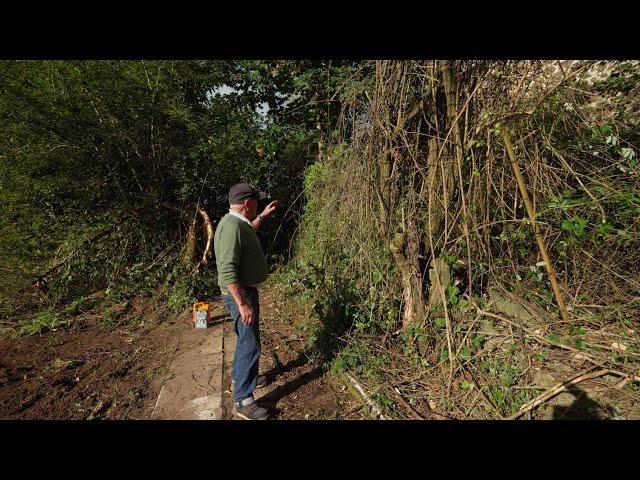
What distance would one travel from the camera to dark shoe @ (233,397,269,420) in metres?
2.52

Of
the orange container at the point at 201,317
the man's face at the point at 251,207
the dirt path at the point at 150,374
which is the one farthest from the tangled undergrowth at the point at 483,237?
the orange container at the point at 201,317

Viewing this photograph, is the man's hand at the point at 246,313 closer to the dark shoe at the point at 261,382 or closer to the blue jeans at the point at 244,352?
the blue jeans at the point at 244,352

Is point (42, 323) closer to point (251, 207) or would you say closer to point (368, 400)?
point (251, 207)

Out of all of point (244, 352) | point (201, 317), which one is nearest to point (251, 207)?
point (244, 352)

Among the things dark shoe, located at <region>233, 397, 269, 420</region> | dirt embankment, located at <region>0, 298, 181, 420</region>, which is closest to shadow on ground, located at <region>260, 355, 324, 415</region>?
dark shoe, located at <region>233, 397, 269, 420</region>

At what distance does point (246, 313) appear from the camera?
2.42 m

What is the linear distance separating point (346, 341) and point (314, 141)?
473 centimetres

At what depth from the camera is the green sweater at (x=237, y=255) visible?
2344 millimetres

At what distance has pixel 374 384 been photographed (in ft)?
9.29

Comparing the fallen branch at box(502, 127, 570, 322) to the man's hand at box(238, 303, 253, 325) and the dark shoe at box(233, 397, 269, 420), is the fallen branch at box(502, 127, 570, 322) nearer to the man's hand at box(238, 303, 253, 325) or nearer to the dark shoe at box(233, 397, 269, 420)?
the man's hand at box(238, 303, 253, 325)

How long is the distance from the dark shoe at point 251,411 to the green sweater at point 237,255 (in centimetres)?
93
